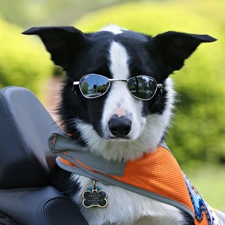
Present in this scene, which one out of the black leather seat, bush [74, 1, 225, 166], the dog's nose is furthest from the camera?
bush [74, 1, 225, 166]

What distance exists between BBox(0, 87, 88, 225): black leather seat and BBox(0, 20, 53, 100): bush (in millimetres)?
3770

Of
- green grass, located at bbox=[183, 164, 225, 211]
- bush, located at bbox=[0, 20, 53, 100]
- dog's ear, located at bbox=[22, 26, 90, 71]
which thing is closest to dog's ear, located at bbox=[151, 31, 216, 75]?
dog's ear, located at bbox=[22, 26, 90, 71]

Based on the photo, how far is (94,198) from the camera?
94.9 inches

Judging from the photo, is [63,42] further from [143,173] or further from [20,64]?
[20,64]

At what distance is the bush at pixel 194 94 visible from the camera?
6363mm

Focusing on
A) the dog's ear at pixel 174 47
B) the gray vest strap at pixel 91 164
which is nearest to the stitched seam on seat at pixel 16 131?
the gray vest strap at pixel 91 164

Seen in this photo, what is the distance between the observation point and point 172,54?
252 cm

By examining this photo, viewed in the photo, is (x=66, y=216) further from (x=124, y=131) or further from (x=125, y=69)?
(x=125, y=69)

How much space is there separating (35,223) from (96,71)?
691 millimetres

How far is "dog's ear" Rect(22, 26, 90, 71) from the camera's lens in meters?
2.39

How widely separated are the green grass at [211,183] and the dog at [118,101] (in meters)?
2.44

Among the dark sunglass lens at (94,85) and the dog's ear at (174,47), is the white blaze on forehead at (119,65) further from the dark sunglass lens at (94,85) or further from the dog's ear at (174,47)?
the dog's ear at (174,47)

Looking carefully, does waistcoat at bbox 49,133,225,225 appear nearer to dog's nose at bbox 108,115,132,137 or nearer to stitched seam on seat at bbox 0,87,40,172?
stitched seam on seat at bbox 0,87,40,172

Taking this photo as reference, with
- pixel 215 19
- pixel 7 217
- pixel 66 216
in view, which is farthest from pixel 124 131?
pixel 215 19
